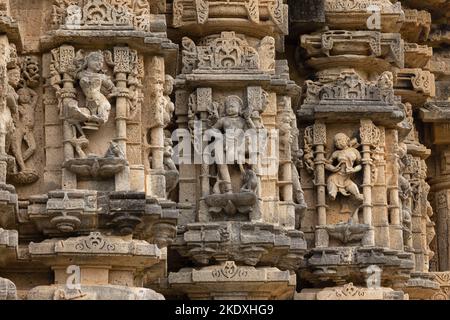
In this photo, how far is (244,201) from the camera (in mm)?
23125

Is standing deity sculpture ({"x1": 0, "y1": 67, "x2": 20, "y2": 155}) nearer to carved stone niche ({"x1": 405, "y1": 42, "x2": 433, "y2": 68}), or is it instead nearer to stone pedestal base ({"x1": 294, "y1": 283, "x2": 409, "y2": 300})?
stone pedestal base ({"x1": 294, "y1": 283, "x2": 409, "y2": 300})

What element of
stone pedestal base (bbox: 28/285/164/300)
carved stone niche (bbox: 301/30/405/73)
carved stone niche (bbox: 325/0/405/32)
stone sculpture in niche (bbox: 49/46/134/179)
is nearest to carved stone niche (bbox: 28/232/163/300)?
stone pedestal base (bbox: 28/285/164/300)

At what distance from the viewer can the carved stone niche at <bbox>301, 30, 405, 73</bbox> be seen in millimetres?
27797

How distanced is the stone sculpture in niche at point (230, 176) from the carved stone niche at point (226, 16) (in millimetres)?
1108

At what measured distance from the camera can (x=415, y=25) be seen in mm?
32125

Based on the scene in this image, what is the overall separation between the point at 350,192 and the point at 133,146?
8221mm

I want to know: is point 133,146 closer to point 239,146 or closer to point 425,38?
point 239,146

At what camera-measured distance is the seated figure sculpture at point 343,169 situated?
2689cm

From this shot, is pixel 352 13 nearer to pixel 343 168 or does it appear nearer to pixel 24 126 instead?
pixel 343 168

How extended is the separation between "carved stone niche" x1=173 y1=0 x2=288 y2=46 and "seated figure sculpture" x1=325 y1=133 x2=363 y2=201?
323cm

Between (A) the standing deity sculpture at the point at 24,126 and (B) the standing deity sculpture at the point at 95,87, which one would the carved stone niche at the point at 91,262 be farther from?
(B) the standing deity sculpture at the point at 95,87

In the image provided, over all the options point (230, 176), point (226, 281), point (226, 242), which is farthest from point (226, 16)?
point (226, 281)

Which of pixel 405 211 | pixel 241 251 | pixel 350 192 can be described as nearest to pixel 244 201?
pixel 241 251

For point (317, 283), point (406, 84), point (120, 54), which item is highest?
point (406, 84)
